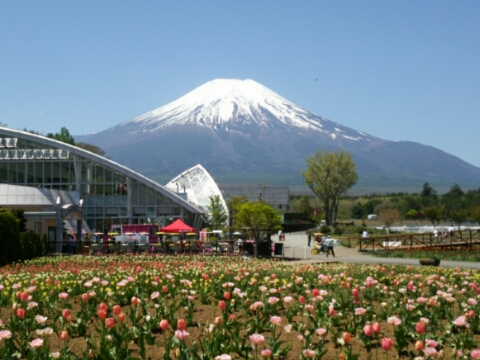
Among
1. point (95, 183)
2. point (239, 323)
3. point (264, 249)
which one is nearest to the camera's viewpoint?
point (239, 323)

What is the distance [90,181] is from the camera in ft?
172

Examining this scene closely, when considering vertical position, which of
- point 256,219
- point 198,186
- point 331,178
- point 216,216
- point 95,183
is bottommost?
point 256,219

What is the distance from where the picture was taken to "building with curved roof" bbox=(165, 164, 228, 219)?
69062mm

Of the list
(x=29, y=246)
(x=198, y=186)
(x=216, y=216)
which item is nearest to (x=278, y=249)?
(x=29, y=246)

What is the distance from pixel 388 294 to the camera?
421 inches

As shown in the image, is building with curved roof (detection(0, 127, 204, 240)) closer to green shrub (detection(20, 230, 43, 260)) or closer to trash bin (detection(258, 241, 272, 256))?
trash bin (detection(258, 241, 272, 256))

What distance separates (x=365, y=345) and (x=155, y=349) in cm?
243

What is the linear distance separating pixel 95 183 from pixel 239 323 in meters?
46.1

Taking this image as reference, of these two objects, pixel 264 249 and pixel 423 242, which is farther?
pixel 423 242

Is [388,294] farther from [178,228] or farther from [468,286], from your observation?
[178,228]

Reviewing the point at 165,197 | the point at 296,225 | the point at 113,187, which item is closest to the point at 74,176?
the point at 113,187

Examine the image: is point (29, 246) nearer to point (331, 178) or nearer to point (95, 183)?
point (95, 183)

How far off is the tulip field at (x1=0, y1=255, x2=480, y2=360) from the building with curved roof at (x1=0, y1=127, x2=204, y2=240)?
132 feet

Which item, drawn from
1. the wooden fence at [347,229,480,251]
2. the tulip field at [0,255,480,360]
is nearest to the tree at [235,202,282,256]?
the wooden fence at [347,229,480,251]
